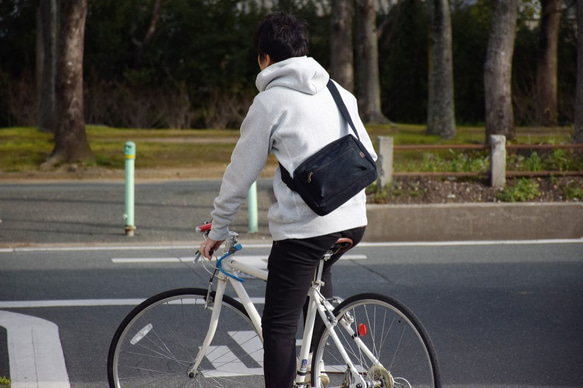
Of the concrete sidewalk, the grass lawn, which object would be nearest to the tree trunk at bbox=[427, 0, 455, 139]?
the grass lawn

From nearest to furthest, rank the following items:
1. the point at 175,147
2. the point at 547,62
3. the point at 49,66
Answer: the point at 175,147, the point at 49,66, the point at 547,62

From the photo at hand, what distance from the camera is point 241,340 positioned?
13.7ft

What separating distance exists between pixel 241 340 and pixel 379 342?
2.11ft

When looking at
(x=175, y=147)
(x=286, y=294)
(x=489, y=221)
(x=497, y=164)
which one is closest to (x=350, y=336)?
(x=286, y=294)

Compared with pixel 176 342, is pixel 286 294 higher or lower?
higher

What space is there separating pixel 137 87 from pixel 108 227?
21501 mm

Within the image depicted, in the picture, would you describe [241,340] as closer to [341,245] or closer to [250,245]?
[341,245]

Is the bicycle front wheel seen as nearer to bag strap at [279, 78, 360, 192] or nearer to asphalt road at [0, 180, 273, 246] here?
bag strap at [279, 78, 360, 192]

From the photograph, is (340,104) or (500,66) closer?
(340,104)

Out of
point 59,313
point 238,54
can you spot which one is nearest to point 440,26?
point 238,54

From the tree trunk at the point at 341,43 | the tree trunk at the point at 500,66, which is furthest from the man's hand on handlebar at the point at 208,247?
the tree trunk at the point at 341,43

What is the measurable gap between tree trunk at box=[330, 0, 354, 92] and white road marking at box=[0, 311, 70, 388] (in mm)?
16293

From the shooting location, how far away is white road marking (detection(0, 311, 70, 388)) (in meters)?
4.98

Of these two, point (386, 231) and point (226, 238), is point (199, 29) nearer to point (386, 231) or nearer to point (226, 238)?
point (386, 231)
